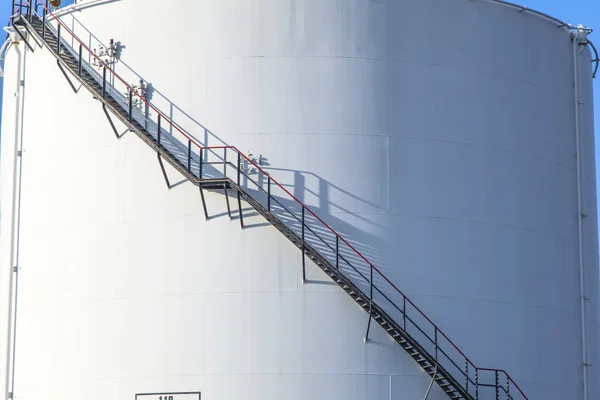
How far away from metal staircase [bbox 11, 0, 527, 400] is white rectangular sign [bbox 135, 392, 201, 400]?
11.1 ft

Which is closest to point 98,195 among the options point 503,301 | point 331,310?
point 331,310

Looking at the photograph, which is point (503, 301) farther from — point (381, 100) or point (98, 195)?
point (98, 195)

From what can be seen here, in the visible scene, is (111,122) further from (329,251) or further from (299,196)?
(329,251)

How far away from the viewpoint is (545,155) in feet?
84.3

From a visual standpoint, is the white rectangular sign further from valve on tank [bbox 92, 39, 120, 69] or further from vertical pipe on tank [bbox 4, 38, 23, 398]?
valve on tank [bbox 92, 39, 120, 69]

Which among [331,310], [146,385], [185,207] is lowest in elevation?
[146,385]

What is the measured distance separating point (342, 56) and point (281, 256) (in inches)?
165

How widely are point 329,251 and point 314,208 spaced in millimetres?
890

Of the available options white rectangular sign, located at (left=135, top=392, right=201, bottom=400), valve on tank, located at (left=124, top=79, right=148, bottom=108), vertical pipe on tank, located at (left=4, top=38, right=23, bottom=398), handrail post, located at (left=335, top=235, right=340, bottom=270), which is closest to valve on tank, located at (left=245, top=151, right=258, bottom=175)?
handrail post, located at (left=335, top=235, right=340, bottom=270)

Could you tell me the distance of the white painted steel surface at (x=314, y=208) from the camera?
76.3ft

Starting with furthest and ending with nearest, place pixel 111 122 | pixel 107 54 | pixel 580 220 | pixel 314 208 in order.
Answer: pixel 580 220
pixel 107 54
pixel 111 122
pixel 314 208

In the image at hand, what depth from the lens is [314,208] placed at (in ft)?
77.5

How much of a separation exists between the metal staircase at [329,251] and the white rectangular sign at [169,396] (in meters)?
3.38

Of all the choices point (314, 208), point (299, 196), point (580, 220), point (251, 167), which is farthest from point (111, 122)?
point (580, 220)
